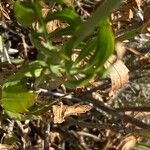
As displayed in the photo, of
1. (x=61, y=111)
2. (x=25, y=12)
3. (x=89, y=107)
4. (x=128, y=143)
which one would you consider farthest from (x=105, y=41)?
(x=128, y=143)

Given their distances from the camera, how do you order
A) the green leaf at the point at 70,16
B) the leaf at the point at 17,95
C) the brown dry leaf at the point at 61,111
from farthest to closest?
the brown dry leaf at the point at 61,111 < the leaf at the point at 17,95 < the green leaf at the point at 70,16

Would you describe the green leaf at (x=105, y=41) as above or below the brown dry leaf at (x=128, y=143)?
above

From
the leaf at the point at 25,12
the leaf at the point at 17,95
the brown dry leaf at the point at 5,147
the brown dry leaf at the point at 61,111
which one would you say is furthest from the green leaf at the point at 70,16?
the brown dry leaf at the point at 5,147

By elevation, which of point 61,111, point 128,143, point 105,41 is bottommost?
point 128,143

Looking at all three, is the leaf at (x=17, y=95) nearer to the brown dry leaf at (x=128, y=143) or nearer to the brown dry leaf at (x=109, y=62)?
the brown dry leaf at (x=109, y=62)

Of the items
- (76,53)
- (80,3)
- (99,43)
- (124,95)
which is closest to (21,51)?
(80,3)

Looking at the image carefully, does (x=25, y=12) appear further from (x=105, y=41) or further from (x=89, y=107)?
(x=89, y=107)

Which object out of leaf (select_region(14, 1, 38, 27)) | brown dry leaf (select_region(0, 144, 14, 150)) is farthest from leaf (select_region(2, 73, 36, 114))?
brown dry leaf (select_region(0, 144, 14, 150))
